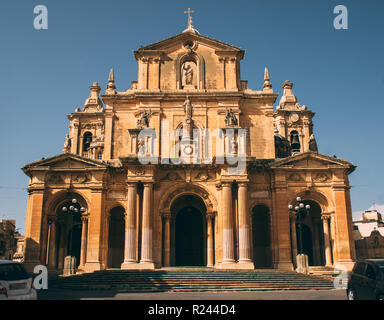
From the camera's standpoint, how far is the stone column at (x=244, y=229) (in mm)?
29547

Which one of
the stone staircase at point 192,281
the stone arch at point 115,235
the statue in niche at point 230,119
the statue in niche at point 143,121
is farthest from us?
the stone arch at point 115,235

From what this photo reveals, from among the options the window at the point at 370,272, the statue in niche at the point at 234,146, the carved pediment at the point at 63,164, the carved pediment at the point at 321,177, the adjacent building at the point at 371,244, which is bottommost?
the window at the point at 370,272

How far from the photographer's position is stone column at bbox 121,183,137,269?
29.6 metres

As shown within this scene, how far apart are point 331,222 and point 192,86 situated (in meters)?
15.7

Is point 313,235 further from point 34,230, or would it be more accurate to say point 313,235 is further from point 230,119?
point 34,230

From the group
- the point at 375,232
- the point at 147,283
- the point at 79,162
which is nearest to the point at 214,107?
the point at 79,162

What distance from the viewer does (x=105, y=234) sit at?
107ft

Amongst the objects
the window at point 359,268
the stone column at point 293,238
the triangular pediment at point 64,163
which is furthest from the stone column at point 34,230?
the window at point 359,268

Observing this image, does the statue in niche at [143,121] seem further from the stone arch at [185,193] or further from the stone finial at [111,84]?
the stone arch at [185,193]

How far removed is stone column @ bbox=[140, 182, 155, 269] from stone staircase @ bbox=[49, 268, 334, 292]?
6.87 ft

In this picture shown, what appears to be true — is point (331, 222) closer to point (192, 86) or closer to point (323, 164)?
point (323, 164)

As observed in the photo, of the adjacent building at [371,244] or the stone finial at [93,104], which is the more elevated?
the stone finial at [93,104]

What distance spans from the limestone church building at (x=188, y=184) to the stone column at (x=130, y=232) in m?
0.07

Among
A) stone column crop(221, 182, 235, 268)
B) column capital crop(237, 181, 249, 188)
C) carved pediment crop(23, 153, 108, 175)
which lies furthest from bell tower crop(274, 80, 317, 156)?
carved pediment crop(23, 153, 108, 175)
